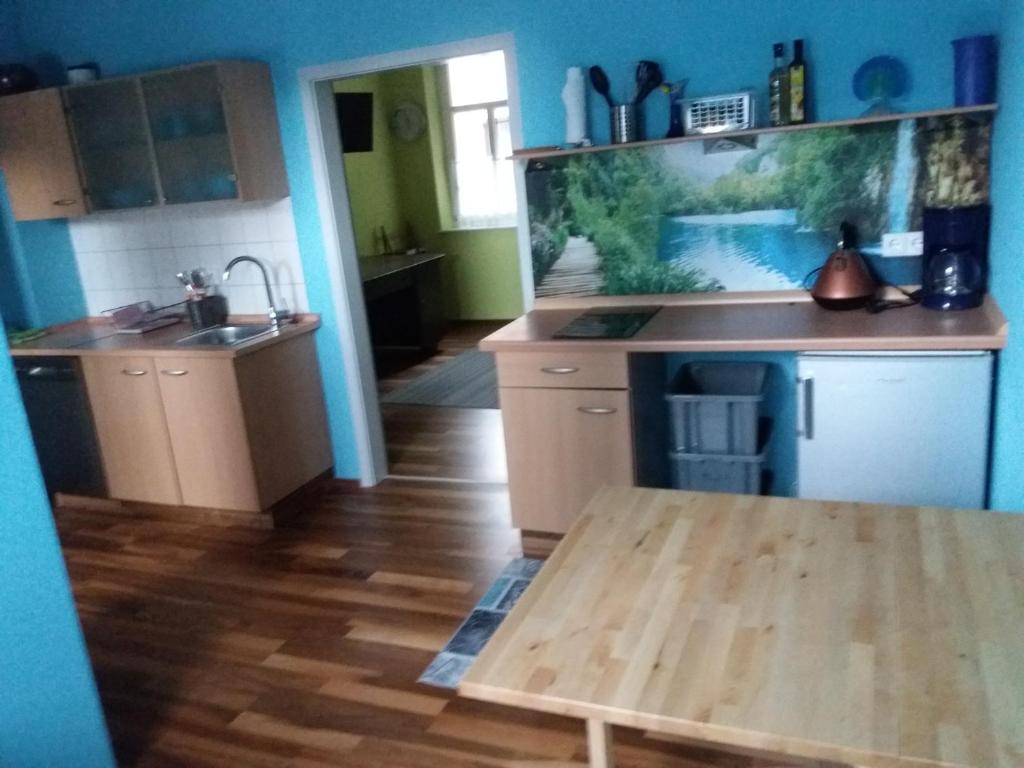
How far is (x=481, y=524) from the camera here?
3492 mm

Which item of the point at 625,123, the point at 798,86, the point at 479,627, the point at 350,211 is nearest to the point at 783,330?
the point at 798,86

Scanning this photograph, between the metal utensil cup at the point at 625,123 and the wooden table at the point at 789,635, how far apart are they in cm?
182

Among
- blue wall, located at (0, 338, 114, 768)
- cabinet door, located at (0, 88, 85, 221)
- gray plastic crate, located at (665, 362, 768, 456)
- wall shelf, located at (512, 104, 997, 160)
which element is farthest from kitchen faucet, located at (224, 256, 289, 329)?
blue wall, located at (0, 338, 114, 768)

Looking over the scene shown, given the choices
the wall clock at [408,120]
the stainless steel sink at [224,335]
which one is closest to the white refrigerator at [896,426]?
the stainless steel sink at [224,335]

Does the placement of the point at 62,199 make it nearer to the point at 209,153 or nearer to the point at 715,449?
the point at 209,153

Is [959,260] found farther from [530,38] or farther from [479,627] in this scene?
[479,627]

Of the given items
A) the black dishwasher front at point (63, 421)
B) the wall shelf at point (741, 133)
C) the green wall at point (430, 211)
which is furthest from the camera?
the green wall at point (430, 211)

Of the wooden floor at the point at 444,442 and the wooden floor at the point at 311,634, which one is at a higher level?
the wooden floor at the point at 444,442

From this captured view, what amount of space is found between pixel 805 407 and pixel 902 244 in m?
0.75

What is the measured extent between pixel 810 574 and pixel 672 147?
6.99 feet

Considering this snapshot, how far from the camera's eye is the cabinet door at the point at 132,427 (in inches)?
142

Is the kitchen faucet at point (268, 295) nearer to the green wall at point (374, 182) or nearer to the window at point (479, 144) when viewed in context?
the green wall at point (374, 182)

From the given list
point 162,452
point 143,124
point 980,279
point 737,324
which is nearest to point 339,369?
point 162,452

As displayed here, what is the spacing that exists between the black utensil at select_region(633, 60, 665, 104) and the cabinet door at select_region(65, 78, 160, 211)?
2206 mm
